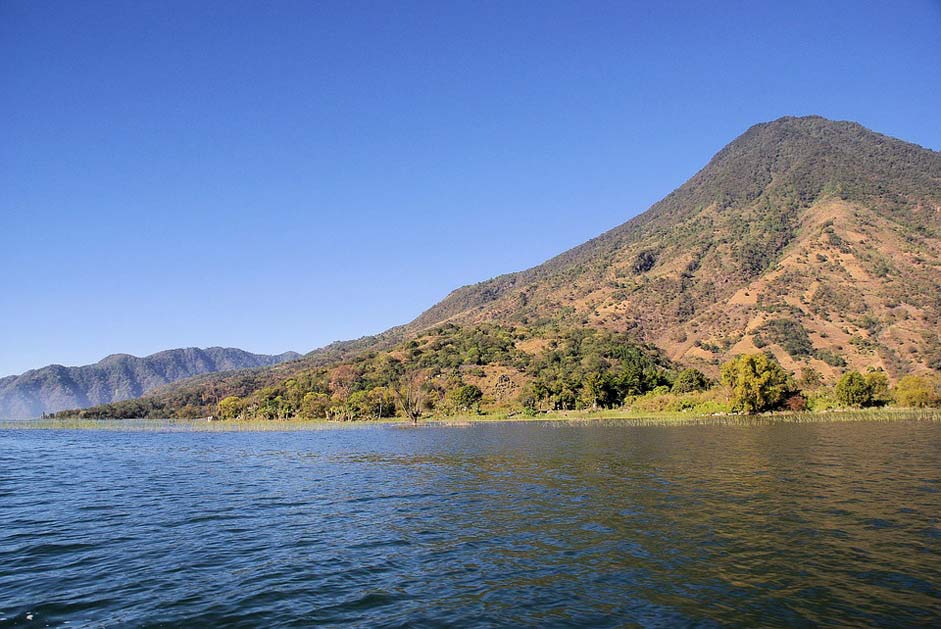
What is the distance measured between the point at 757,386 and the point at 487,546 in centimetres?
10445

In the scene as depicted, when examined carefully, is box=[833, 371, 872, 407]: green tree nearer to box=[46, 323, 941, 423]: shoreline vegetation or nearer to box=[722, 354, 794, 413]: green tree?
box=[46, 323, 941, 423]: shoreline vegetation

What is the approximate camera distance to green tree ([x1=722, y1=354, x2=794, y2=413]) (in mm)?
111375

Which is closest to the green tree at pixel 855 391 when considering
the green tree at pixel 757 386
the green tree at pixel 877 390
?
the green tree at pixel 877 390

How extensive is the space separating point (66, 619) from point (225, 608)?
386 cm

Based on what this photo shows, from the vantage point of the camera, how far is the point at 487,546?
21.5 meters

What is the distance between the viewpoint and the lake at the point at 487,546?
591 inches

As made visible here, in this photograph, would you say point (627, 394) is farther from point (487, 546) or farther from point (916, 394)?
point (487, 546)

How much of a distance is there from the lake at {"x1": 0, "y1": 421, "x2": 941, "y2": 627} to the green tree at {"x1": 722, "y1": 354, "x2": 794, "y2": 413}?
229 ft

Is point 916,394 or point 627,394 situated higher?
point 627,394

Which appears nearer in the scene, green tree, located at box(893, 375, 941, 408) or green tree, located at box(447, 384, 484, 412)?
green tree, located at box(893, 375, 941, 408)

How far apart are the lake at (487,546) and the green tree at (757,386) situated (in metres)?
69.7

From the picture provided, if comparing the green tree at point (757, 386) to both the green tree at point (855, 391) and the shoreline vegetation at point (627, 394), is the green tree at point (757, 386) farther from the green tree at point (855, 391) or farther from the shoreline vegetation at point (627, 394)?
the green tree at point (855, 391)

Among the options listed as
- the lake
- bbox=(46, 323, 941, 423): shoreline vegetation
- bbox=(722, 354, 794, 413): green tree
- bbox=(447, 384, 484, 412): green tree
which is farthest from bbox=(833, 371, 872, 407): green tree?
bbox=(447, 384, 484, 412): green tree

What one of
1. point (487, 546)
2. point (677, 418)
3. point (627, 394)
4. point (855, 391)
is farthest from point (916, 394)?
point (487, 546)
